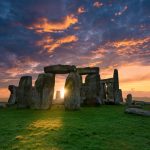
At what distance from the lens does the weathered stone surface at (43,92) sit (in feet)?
59.4

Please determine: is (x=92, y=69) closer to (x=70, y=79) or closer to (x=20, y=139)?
(x=70, y=79)

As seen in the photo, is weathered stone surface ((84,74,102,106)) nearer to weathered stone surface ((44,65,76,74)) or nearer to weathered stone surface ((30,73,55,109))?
weathered stone surface ((44,65,76,74))

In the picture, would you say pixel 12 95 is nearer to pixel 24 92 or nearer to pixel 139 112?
pixel 24 92

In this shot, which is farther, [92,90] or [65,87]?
[92,90]

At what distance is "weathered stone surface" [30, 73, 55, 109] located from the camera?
59.4 ft

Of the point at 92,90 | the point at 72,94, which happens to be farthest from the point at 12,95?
the point at 72,94

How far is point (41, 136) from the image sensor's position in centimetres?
835

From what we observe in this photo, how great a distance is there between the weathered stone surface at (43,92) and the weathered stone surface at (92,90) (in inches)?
172

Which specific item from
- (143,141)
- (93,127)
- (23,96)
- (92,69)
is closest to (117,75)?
(92,69)

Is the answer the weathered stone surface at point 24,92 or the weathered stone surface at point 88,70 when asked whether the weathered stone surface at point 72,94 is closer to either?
the weathered stone surface at point 24,92

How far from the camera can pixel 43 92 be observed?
18.2 m

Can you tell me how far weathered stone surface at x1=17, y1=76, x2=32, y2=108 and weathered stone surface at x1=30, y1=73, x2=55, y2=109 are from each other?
61.3 inches

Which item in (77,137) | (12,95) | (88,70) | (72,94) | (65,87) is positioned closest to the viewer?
(77,137)

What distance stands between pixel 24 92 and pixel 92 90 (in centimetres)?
544
